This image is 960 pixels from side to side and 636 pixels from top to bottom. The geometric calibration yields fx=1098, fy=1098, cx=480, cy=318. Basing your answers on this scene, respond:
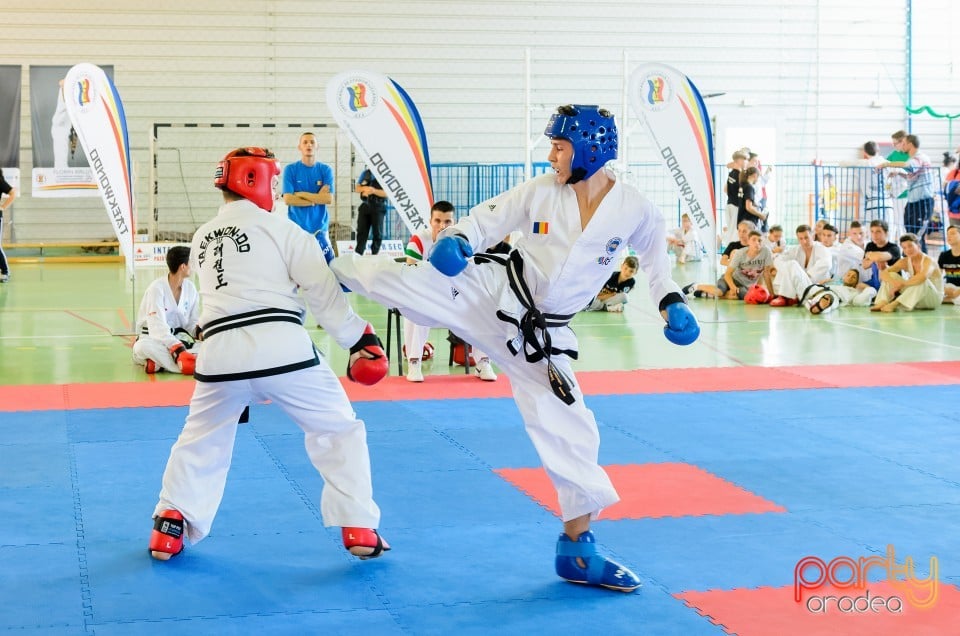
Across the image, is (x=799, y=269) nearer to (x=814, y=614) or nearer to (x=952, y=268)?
(x=952, y=268)

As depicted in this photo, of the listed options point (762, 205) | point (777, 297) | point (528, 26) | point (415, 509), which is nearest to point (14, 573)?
point (415, 509)

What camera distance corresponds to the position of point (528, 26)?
66.9 ft

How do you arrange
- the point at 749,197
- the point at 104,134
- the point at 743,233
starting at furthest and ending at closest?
the point at 749,197, the point at 743,233, the point at 104,134

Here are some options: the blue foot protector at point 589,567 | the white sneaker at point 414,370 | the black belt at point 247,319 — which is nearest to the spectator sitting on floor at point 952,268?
the white sneaker at point 414,370

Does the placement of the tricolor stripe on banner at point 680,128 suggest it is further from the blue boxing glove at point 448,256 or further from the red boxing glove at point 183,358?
the blue boxing glove at point 448,256

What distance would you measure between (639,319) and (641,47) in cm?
1022

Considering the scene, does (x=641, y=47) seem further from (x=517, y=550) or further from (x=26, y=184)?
(x=517, y=550)

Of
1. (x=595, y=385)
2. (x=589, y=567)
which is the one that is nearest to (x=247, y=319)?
(x=589, y=567)

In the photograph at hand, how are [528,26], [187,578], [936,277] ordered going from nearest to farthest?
[187,578] < [936,277] < [528,26]

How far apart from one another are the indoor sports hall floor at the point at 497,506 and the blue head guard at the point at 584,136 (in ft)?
5.09

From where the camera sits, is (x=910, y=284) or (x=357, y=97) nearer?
(x=357, y=97)

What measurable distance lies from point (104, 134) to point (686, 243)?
444 inches

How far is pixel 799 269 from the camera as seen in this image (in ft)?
43.2

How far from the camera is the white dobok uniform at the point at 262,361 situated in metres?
4.12
